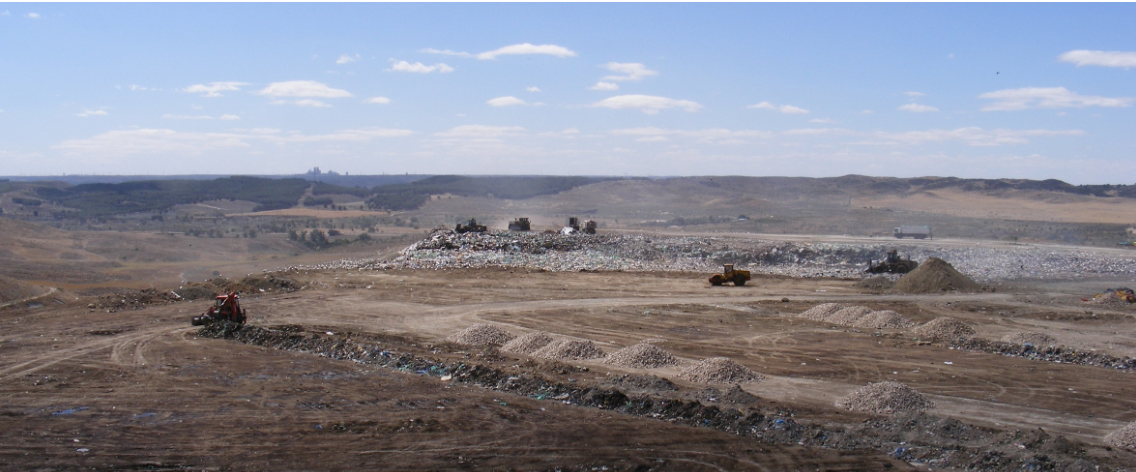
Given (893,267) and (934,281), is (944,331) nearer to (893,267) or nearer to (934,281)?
(934,281)

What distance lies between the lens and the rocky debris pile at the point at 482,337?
16.4 m

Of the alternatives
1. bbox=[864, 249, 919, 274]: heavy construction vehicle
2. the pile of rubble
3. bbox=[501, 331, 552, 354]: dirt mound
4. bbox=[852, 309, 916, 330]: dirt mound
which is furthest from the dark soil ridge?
bbox=[864, 249, 919, 274]: heavy construction vehicle

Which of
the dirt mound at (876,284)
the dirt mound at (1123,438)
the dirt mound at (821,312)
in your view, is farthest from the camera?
the dirt mound at (876,284)

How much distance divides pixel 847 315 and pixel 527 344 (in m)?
9.26

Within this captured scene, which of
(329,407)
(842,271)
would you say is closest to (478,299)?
(329,407)

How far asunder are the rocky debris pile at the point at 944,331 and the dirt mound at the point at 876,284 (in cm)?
848

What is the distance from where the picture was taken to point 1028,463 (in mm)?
8758

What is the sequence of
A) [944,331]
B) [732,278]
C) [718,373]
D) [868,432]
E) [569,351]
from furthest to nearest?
[732,278]
[944,331]
[569,351]
[718,373]
[868,432]

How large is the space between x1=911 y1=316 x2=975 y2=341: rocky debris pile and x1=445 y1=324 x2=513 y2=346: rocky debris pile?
970 cm

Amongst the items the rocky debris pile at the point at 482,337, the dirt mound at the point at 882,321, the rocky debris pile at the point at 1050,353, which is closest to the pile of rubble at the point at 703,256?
the dirt mound at the point at 882,321

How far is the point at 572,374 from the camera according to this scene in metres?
13.4

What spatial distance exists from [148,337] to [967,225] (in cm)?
5862

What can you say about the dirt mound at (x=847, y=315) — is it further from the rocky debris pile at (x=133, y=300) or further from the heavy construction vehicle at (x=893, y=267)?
the rocky debris pile at (x=133, y=300)

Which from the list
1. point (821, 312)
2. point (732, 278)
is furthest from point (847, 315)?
point (732, 278)
